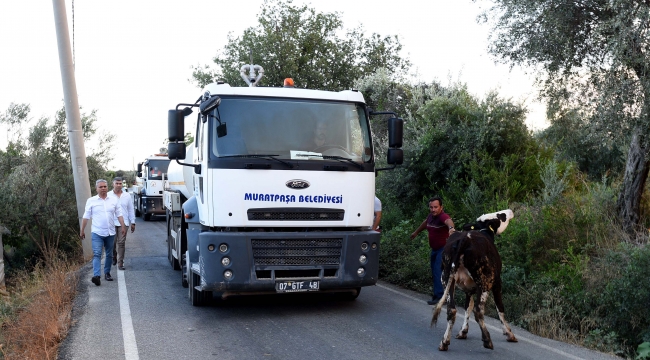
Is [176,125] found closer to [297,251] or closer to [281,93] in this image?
[281,93]

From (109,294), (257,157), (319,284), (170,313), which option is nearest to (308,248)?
(319,284)

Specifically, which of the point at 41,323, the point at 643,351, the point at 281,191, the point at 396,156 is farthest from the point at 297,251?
the point at 643,351

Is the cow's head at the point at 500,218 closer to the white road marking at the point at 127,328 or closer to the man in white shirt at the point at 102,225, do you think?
the white road marking at the point at 127,328

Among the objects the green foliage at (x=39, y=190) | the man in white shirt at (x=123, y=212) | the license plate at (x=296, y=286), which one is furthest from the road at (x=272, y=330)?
the green foliage at (x=39, y=190)

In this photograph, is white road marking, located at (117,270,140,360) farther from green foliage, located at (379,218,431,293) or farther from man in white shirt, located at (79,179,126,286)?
green foliage, located at (379,218,431,293)

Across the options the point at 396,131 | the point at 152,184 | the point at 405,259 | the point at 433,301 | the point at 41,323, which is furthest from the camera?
the point at 152,184

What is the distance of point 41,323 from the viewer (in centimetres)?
808

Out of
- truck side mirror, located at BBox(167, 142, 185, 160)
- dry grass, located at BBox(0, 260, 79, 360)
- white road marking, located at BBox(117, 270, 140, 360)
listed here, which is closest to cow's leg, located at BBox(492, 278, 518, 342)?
white road marking, located at BBox(117, 270, 140, 360)

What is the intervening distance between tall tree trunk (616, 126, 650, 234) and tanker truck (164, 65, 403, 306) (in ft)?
16.0

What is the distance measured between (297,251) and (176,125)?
233 cm

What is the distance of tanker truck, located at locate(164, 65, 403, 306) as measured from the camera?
328 inches

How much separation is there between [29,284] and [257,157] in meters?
8.60

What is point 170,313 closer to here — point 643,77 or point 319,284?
point 319,284

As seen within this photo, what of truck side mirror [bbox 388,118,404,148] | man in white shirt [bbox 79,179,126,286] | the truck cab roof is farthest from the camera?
man in white shirt [bbox 79,179,126,286]
